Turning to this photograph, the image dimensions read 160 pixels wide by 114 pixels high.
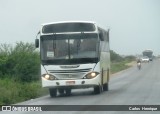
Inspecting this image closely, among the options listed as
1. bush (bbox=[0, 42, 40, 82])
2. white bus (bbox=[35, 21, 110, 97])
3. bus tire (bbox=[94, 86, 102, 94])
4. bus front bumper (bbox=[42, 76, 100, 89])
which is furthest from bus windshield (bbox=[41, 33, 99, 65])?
bush (bbox=[0, 42, 40, 82])

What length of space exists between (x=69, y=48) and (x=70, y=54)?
0.26 meters

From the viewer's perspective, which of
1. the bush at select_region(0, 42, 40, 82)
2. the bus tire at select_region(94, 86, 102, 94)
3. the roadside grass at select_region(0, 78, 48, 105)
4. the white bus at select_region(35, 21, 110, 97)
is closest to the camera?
the roadside grass at select_region(0, 78, 48, 105)

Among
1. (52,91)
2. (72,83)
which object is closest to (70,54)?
(72,83)

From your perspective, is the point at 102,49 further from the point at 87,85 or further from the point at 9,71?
the point at 9,71

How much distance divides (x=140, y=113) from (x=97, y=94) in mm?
10085

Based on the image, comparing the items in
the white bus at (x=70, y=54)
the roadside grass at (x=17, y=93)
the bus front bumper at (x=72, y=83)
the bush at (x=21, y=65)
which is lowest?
the bush at (x=21, y=65)

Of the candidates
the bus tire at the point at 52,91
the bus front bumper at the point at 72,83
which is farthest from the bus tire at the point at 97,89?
the bus tire at the point at 52,91

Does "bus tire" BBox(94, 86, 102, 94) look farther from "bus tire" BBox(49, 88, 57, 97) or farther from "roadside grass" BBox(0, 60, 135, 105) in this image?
"roadside grass" BBox(0, 60, 135, 105)

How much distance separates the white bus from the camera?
81.8ft

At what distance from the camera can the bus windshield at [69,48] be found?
24953 millimetres

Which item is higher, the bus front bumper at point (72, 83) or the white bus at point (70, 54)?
the white bus at point (70, 54)

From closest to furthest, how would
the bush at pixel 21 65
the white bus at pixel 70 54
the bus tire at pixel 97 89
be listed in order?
the white bus at pixel 70 54
the bus tire at pixel 97 89
the bush at pixel 21 65

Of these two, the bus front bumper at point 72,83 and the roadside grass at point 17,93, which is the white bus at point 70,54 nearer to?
the bus front bumper at point 72,83

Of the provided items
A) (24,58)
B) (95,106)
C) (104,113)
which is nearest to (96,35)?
(95,106)
